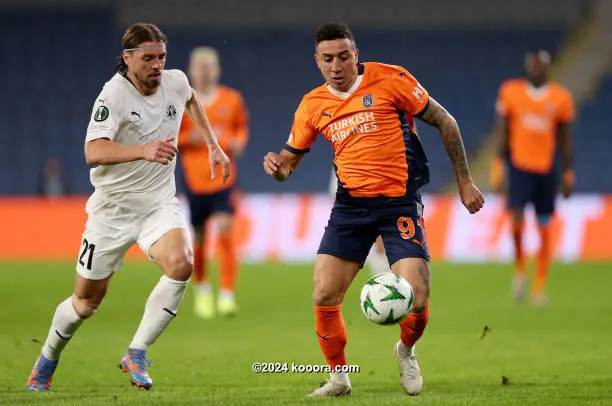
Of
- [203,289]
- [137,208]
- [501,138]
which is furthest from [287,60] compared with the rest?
[137,208]

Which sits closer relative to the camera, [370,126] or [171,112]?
[370,126]

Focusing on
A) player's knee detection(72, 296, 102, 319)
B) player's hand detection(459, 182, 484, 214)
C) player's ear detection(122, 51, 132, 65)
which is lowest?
player's knee detection(72, 296, 102, 319)

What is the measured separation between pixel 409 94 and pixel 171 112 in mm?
1512

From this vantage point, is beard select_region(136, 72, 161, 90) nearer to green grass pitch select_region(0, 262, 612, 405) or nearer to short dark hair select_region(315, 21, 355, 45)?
short dark hair select_region(315, 21, 355, 45)

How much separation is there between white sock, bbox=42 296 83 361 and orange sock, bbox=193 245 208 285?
4.97 m

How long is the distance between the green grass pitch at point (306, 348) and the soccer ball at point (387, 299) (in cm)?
46

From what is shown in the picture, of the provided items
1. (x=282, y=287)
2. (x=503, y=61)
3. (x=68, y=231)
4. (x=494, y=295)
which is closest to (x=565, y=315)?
(x=494, y=295)

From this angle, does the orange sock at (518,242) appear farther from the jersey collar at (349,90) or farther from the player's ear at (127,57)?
the player's ear at (127,57)

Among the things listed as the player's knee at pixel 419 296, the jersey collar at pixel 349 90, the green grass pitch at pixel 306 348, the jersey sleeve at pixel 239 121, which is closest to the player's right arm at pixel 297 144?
the jersey collar at pixel 349 90

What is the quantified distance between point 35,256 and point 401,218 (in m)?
14.7

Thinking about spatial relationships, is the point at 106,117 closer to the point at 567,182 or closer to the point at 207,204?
the point at 207,204

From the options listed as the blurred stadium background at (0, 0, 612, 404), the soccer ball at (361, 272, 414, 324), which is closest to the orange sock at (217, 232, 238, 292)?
→ the soccer ball at (361, 272, 414, 324)

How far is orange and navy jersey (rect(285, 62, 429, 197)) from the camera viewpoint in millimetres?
6629

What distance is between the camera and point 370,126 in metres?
6.63
